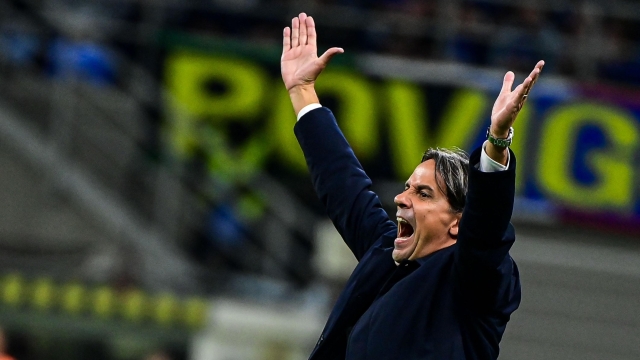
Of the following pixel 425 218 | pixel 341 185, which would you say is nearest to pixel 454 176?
pixel 425 218

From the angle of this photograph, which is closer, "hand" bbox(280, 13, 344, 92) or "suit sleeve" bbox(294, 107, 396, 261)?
"suit sleeve" bbox(294, 107, 396, 261)

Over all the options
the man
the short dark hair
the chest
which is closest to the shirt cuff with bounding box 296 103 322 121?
the man

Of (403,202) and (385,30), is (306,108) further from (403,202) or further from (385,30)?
(385,30)

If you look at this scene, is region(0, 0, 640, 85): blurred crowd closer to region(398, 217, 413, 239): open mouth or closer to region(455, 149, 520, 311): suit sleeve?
region(398, 217, 413, 239): open mouth

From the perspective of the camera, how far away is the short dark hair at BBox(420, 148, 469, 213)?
3705 mm

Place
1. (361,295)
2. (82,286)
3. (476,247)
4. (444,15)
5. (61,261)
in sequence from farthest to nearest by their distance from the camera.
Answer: (444,15), (61,261), (82,286), (361,295), (476,247)

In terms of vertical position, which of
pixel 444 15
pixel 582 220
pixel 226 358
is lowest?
pixel 226 358

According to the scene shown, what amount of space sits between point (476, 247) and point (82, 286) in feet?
26.3

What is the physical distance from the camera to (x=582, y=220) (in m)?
12.3

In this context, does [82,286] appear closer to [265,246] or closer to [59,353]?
[59,353]

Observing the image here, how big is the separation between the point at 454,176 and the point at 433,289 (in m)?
0.36

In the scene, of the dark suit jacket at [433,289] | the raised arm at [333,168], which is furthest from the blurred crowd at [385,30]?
the dark suit jacket at [433,289]

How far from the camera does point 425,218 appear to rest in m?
3.70

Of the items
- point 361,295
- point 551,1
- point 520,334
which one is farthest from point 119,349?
point 361,295
